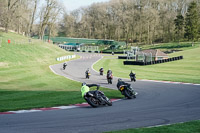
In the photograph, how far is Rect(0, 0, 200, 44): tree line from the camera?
94125 millimetres

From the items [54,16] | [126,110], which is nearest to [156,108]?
[126,110]

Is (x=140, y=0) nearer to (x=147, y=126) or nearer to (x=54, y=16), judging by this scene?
(x=54, y=16)

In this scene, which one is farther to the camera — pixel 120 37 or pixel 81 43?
pixel 120 37

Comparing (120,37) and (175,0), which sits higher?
(175,0)

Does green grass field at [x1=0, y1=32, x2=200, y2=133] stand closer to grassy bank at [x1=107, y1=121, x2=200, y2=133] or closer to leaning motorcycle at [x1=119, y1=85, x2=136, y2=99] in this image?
grassy bank at [x1=107, y1=121, x2=200, y2=133]

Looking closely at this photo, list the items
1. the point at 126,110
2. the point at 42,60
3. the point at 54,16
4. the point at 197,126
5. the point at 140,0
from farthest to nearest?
the point at 140,0 → the point at 54,16 → the point at 42,60 → the point at 126,110 → the point at 197,126

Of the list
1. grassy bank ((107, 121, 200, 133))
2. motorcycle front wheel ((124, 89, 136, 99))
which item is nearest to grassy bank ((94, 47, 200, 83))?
motorcycle front wheel ((124, 89, 136, 99))

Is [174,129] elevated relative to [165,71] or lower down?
elevated

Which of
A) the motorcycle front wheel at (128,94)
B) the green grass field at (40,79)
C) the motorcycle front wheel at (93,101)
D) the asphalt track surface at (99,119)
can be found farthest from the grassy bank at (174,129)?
the motorcycle front wheel at (128,94)

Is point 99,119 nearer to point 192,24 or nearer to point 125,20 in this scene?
point 192,24

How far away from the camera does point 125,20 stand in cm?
12206

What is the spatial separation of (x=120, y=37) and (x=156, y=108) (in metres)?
126

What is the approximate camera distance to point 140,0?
4953 inches

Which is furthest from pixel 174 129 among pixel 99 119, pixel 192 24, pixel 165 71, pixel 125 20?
pixel 125 20
